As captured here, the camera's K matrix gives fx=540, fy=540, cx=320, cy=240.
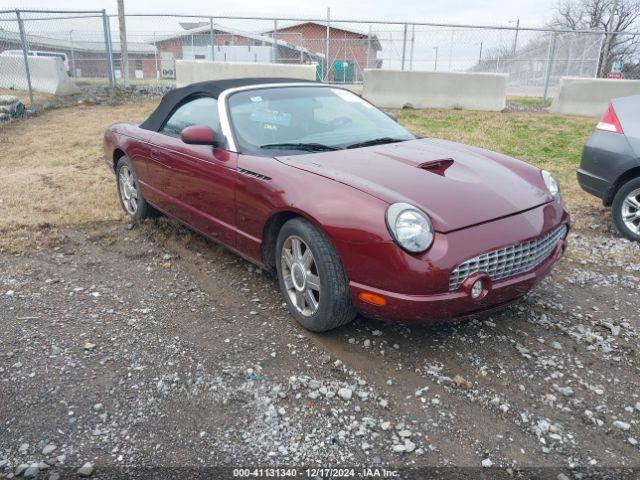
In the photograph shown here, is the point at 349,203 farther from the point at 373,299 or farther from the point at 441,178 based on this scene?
the point at 441,178

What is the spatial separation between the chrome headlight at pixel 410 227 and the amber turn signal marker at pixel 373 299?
0.32m

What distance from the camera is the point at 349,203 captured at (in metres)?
3.02

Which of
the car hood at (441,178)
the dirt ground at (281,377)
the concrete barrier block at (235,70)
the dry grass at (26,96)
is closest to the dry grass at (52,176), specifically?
the dirt ground at (281,377)

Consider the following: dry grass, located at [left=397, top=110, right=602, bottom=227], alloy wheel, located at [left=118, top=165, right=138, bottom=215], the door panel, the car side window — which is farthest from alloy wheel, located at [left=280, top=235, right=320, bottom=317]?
dry grass, located at [left=397, top=110, right=602, bottom=227]

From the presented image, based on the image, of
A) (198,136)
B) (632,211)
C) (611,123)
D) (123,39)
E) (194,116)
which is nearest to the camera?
(198,136)

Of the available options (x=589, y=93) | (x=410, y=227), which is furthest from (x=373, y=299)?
(x=589, y=93)

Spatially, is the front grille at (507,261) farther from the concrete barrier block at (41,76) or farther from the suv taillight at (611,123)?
the concrete barrier block at (41,76)

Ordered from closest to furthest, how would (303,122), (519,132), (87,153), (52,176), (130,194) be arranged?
(303,122) < (130,194) < (52,176) < (87,153) < (519,132)

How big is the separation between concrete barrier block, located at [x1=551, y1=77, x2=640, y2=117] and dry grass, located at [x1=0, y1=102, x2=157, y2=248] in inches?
416

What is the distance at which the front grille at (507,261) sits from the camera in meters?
2.84

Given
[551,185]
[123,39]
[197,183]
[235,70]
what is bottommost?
[197,183]

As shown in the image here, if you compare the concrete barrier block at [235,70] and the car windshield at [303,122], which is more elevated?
the concrete barrier block at [235,70]

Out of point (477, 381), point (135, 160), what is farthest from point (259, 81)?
point (477, 381)

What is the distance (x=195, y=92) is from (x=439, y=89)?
10.6m
